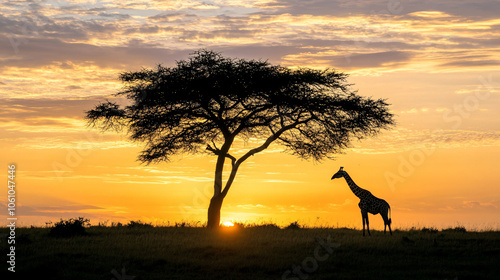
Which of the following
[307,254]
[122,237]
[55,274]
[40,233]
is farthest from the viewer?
[40,233]

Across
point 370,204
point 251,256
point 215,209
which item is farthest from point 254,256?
point 215,209

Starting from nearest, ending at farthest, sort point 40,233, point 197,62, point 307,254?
point 307,254, point 40,233, point 197,62

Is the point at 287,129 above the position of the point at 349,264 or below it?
above

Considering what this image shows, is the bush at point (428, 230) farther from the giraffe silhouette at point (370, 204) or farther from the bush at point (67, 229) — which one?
the bush at point (67, 229)

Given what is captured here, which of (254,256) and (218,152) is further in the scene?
(218,152)

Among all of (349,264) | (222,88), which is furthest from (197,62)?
(349,264)

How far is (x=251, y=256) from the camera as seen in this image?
25.1 metres

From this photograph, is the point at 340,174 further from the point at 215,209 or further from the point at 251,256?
the point at 251,256

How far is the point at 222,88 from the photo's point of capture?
3466 centimetres

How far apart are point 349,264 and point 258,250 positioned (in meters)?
4.23

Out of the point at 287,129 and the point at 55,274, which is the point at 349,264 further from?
the point at 287,129

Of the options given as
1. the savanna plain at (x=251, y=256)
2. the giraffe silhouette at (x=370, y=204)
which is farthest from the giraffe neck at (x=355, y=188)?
the savanna plain at (x=251, y=256)

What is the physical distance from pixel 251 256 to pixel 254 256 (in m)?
0.13

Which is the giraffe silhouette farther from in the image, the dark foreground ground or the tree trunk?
the tree trunk
